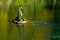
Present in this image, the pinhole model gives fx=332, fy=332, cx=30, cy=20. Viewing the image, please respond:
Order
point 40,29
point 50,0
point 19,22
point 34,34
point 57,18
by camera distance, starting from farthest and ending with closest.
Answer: point 50,0, point 57,18, point 19,22, point 40,29, point 34,34

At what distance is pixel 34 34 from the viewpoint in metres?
29.6

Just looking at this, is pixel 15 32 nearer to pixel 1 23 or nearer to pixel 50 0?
pixel 1 23

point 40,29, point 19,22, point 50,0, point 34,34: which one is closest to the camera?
point 34,34

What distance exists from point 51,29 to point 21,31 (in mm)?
2946

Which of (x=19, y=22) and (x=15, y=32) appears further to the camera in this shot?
(x=19, y=22)

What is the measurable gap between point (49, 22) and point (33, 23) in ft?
6.69

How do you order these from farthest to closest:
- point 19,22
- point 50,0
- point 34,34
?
point 50,0 < point 19,22 < point 34,34

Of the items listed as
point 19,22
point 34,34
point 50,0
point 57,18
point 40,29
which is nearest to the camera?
point 34,34

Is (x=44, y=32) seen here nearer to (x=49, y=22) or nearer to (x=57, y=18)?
(x=49, y=22)

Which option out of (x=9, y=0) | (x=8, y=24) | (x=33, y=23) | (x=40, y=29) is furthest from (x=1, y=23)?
(x=9, y=0)

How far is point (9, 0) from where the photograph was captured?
6247 centimetres

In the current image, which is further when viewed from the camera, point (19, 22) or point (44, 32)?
point (19, 22)

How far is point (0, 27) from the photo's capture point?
33469 mm

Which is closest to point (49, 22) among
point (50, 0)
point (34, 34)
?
point (34, 34)
